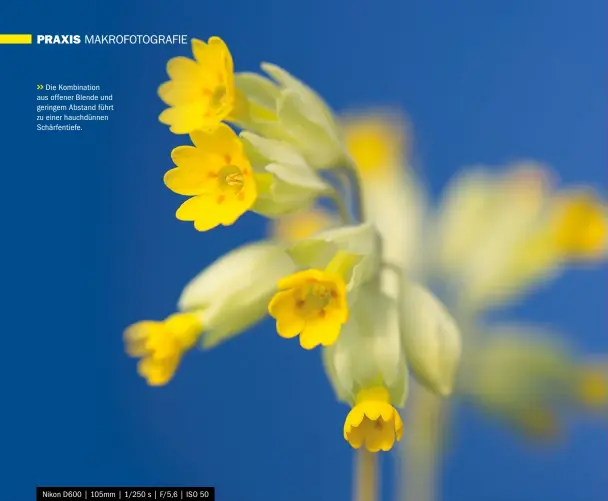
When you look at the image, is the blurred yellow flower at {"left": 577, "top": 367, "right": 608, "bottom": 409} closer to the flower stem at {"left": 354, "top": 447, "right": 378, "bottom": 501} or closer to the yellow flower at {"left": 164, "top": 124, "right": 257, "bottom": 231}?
the flower stem at {"left": 354, "top": 447, "right": 378, "bottom": 501}

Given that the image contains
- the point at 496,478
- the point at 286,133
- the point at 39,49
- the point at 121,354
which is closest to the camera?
the point at 286,133

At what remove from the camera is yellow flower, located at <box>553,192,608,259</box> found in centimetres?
212

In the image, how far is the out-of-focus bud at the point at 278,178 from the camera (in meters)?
1.35

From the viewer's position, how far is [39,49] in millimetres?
2332

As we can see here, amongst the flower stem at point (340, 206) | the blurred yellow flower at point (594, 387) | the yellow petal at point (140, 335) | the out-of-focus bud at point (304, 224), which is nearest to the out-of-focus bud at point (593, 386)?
the blurred yellow flower at point (594, 387)

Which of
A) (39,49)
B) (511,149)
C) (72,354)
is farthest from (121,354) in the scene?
(511,149)

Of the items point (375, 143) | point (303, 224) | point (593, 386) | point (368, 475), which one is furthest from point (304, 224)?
point (368, 475)

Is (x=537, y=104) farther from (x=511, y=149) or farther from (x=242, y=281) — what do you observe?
(x=242, y=281)

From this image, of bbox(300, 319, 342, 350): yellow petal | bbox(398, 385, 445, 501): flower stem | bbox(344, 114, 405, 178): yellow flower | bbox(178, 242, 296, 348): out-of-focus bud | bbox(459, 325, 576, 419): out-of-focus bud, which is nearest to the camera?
bbox(300, 319, 342, 350): yellow petal

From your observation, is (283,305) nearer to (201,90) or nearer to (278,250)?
(278,250)

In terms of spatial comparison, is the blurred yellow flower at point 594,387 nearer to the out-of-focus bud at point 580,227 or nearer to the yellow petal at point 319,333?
the out-of-focus bud at point 580,227

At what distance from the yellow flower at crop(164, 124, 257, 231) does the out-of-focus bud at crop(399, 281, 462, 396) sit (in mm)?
310

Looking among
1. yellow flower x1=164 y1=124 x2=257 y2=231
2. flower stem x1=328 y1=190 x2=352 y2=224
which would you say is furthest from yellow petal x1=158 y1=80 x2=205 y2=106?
flower stem x1=328 y1=190 x2=352 y2=224

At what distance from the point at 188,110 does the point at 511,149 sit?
2494 mm
